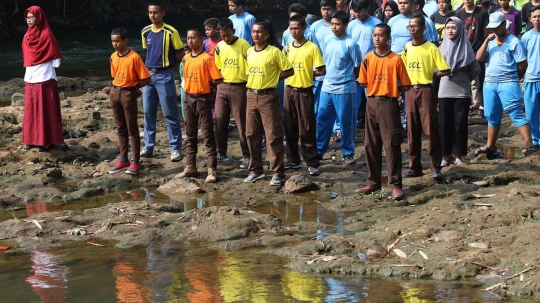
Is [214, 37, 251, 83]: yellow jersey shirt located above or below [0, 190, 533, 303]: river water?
above

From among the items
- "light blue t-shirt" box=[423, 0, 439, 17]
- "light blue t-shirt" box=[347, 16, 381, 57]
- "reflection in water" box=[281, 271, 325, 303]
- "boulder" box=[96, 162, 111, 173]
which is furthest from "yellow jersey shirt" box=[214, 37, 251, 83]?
"light blue t-shirt" box=[423, 0, 439, 17]

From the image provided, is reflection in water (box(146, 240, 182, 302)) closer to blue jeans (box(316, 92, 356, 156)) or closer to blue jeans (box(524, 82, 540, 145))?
blue jeans (box(316, 92, 356, 156))

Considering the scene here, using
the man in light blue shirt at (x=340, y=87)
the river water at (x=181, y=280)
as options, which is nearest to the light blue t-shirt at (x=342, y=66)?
the man in light blue shirt at (x=340, y=87)

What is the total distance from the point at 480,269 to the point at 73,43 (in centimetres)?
2034

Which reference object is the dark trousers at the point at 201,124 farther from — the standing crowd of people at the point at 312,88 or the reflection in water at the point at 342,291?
the reflection in water at the point at 342,291

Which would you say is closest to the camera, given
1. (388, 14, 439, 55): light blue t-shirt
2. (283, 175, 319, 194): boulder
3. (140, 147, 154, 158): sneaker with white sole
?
(283, 175, 319, 194): boulder

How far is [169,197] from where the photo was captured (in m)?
9.66

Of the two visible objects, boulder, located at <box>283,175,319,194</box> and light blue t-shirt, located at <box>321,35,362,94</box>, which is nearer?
boulder, located at <box>283,175,319,194</box>

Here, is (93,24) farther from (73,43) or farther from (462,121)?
(462,121)

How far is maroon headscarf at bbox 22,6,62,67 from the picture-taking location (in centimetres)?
1089

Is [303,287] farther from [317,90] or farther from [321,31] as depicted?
[321,31]

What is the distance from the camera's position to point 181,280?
661 cm

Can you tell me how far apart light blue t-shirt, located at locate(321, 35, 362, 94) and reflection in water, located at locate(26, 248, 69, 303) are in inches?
171

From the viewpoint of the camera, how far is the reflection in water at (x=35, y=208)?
9.13 metres
